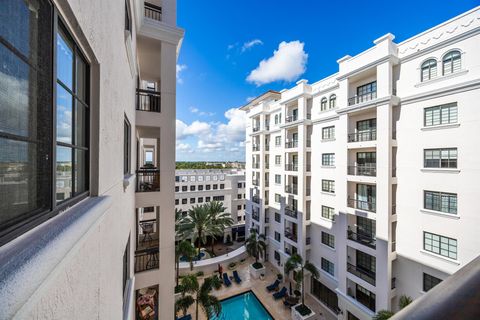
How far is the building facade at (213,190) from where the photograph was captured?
32188 mm

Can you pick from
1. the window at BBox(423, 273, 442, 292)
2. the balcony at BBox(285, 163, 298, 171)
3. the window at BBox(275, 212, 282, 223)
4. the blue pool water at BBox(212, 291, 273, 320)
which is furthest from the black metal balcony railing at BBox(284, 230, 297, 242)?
the window at BBox(423, 273, 442, 292)

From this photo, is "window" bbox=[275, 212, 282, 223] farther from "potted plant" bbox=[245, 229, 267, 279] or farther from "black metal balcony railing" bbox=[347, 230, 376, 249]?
"black metal balcony railing" bbox=[347, 230, 376, 249]

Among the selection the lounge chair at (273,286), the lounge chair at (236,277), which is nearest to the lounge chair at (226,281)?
the lounge chair at (236,277)

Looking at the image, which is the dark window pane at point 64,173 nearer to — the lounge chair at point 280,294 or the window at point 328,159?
the window at point 328,159

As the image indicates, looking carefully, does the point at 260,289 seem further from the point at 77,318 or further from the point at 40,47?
the point at 40,47

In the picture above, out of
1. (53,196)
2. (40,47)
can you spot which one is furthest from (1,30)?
(53,196)

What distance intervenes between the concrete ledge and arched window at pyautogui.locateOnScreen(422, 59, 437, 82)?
1570cm

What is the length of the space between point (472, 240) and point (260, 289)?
1497 centimetres

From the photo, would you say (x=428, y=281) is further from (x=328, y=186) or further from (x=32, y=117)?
(x=32, y=117)

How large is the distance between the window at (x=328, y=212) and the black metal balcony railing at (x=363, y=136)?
5899 millimetres

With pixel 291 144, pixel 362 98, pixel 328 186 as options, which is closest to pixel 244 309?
pixel 328 186

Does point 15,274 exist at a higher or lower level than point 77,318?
higher

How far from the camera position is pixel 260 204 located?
2434 centimetres

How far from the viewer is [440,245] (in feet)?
33.9
